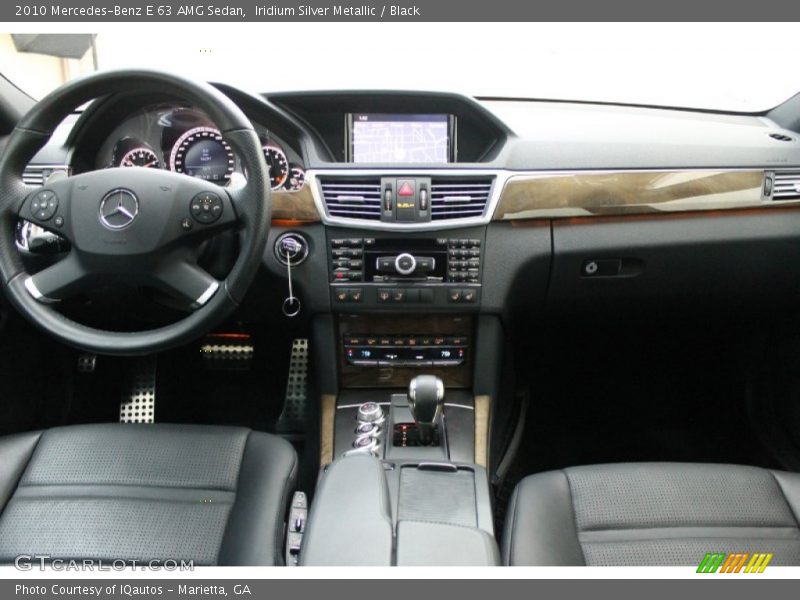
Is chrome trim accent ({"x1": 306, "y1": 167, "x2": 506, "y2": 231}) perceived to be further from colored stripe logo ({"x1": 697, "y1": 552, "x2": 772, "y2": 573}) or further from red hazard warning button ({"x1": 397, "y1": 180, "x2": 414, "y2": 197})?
colored stripe logo ({"x1": 697, "y1": 552, "x2": 772, "y2": 573})

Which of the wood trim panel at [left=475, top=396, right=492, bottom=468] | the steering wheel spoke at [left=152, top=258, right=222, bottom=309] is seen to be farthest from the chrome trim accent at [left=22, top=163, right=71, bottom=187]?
the wood trim panel at [left=475, top=396, right=492, bottom=468]

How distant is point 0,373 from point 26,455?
1.84 ft

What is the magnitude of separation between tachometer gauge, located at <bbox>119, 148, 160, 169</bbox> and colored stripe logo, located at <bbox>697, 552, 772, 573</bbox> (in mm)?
1744

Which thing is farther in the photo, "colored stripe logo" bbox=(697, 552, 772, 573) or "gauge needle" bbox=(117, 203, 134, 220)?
"gauge needle" bbox=(117, 203, 134, 220)

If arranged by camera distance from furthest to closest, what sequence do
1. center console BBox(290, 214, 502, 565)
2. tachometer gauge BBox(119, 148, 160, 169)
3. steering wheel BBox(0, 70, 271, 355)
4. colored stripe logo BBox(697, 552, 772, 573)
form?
1. tachometer gauge BBox(119, 148, 160, 169)
2. center console BBox(290, 214, 502, 565)
3. steering wheel BBox(0, 70, 271, 355)
4. colored stripe logo BBox(697, 552, 772, 573)

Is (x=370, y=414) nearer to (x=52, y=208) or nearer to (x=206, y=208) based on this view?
(x=206, y=208)

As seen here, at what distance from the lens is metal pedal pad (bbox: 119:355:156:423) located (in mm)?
2418

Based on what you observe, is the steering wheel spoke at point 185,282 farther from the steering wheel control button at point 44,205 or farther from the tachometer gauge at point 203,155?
the tachometer gauge at point 203,155

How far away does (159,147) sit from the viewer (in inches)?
79.1

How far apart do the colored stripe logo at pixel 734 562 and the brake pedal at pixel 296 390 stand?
1.39m

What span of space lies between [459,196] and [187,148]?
2.63 ft

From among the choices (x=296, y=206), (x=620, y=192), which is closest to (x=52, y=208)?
(x=296, y=206)

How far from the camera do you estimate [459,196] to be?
1917 millimetres

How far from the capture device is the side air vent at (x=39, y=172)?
6.18 feet
